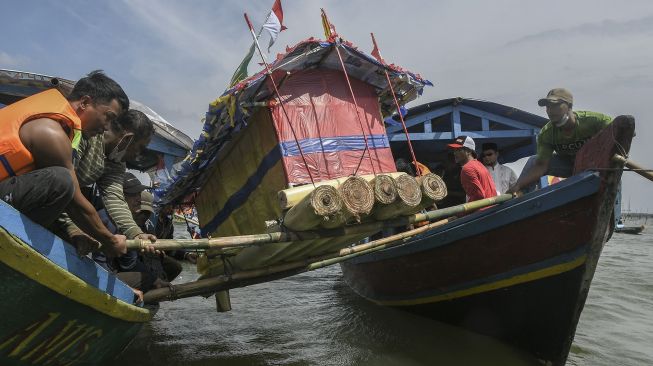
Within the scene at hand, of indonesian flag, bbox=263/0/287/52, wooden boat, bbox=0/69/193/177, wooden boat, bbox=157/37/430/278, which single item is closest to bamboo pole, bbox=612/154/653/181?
wooden boat, bbox=157/37/430/278

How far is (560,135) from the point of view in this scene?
13.4 ft

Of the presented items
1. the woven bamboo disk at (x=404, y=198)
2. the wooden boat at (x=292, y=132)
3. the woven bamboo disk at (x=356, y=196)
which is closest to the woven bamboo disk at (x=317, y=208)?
the woven bamboo disk at (x=356, y=196)

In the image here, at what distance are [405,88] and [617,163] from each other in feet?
8.50

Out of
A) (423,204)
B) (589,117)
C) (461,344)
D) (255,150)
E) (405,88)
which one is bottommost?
(461,344)

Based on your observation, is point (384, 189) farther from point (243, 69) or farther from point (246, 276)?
point (243, 69)

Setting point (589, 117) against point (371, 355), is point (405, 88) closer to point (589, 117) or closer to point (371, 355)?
point (589, 117)

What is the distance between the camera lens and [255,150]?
5.07 meters

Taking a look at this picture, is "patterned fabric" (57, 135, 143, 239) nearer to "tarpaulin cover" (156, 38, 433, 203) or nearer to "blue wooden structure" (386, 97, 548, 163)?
"tarpaulin cover" (156, 38, 433, 203)

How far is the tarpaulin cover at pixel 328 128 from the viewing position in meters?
4.70

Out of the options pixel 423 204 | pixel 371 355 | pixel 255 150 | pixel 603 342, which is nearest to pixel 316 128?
pixel 255 150

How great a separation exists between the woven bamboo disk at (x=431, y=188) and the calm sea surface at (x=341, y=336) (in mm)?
1634

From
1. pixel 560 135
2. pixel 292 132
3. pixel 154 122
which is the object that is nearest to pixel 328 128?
pixel 292 132

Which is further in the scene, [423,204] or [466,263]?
[466,263]

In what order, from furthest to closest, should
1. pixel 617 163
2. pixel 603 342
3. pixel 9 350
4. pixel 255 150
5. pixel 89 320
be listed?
pixel 255 150, pixel 603 342, pixel 617 163, pixel 89 320, pixel 9 350
